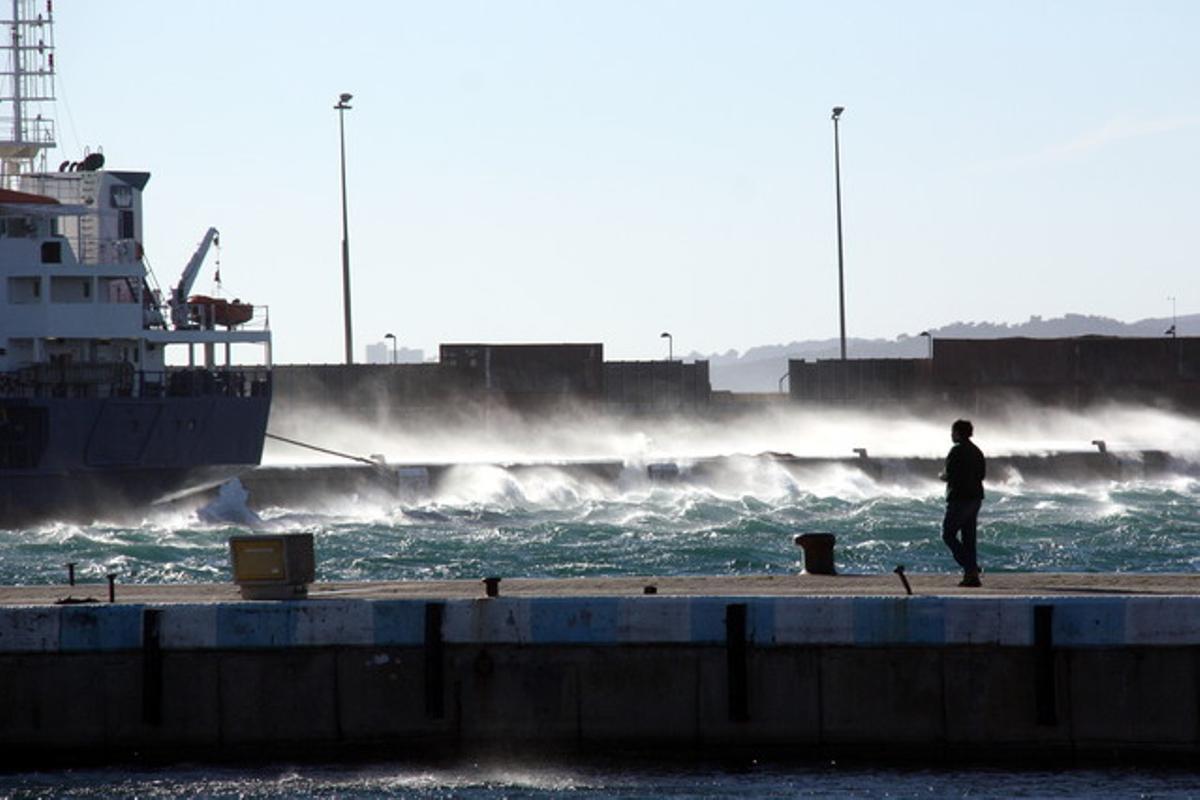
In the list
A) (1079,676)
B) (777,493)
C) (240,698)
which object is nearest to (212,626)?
(240,698)

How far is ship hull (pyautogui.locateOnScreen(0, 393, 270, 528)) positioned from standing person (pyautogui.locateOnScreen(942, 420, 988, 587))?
33366mm

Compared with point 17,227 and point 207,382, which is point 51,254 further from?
point 207,382

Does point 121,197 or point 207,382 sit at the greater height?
point 121,197

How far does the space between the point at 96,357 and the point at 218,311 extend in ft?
14.8

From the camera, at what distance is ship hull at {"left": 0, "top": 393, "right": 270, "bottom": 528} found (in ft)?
165

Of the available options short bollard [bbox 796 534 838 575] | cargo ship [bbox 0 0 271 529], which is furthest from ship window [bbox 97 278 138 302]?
short bollard [bbox 796 534 838 575]

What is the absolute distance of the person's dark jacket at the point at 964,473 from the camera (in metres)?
20.4

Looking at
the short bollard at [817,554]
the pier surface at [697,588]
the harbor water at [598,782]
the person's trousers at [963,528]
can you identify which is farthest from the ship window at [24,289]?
the person's trousers at [963,528]

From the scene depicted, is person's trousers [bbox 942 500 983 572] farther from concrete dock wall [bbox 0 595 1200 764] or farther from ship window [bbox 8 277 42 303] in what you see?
ship window [bbox 8 277 42 303]

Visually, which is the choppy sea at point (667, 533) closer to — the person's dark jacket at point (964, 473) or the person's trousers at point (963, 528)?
the person's trousers at point (963, 528)

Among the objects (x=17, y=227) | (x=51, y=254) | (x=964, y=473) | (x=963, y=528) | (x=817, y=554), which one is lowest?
(x=817, y=554)

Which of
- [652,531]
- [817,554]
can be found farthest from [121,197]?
[817,554]

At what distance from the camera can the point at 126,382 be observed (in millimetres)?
53156

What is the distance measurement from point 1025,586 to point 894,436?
62862 mm
